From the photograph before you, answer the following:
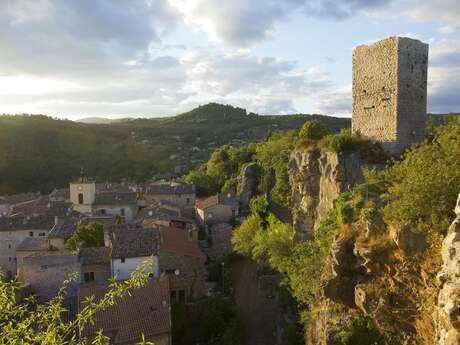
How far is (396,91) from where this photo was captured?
19.0m

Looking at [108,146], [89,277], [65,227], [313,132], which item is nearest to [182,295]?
[89,277]

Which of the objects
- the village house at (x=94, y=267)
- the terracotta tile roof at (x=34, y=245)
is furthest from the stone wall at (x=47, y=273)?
the terracotta tile roof at (x=34, y=245)

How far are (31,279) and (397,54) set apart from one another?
74.1 ft

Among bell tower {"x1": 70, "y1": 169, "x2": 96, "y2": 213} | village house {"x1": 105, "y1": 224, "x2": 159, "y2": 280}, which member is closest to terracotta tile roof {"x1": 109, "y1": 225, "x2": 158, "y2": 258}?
village house {"x1": 105, "y1": 224, "x2": 159, "y2": 280}

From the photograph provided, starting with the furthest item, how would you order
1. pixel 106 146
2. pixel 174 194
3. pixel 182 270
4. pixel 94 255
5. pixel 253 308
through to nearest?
pixel 106 146 → pixel 174 194 → pixel 182 270 → pixel 94 255 → pixel 253 308

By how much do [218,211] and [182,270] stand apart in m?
15.0

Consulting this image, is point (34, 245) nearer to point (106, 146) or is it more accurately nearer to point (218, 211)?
point (218, 211)

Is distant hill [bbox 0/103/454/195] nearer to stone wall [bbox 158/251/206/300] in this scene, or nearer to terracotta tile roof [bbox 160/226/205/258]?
terracotta tile roof [bbox 160/226/205/258]

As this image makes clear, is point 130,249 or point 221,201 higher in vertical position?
point 221,201

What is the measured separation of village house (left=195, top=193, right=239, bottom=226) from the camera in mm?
40156

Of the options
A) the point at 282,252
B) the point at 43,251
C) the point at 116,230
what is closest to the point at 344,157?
the point at 282,252

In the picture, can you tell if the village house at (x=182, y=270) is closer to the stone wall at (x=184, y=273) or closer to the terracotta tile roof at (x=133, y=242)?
the stone wall at (x=184, y=273)

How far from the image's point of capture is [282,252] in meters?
24.8

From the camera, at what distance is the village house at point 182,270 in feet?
82.9
